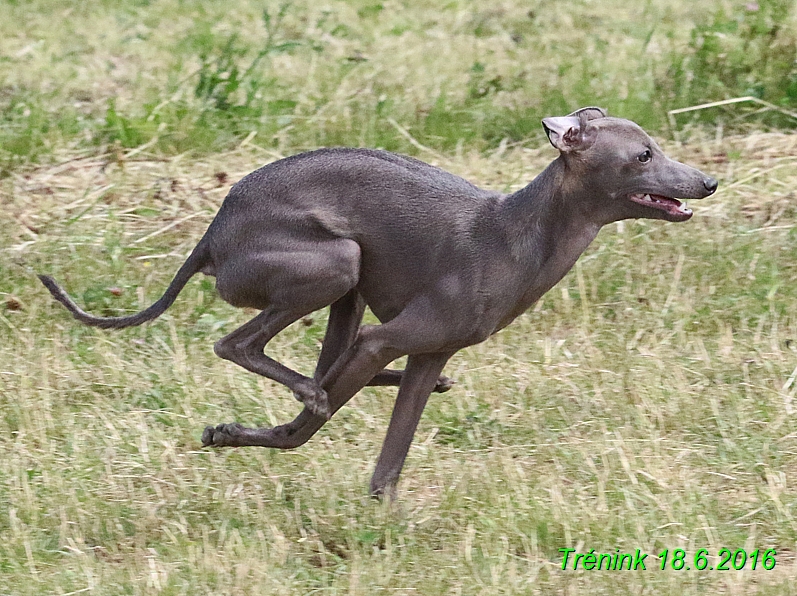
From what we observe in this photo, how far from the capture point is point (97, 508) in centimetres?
469

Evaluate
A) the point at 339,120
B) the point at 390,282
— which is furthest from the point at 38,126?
the point at 390,282

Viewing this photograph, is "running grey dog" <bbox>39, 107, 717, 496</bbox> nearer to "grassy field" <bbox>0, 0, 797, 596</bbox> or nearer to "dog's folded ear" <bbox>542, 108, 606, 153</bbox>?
"dog's folded ear" <bbox>542, 108, 606, 153</bbox>

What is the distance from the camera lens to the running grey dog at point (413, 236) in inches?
173

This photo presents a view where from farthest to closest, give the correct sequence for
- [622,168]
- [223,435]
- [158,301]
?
1. [158,301]
2. [223,435]
3. [622,168]

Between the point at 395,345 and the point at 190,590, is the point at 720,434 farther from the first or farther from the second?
the point at 190,590

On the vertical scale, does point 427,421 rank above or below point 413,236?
below

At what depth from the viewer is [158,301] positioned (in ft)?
15.9

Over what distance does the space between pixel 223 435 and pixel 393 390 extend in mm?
1232

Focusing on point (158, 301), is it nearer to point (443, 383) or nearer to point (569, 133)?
point (443, 383)

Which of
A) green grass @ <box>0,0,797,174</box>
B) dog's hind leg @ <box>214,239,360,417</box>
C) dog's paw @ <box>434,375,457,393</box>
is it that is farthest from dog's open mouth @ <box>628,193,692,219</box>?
green grass @ <box>0,0,797,174</box>

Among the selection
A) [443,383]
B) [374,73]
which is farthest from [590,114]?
[374,73]

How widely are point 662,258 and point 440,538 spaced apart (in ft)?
8.51

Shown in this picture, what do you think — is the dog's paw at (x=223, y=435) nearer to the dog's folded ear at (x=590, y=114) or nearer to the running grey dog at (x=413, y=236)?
the running grey dog at (x=413, y=236)

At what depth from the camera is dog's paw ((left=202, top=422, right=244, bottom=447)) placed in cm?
471
